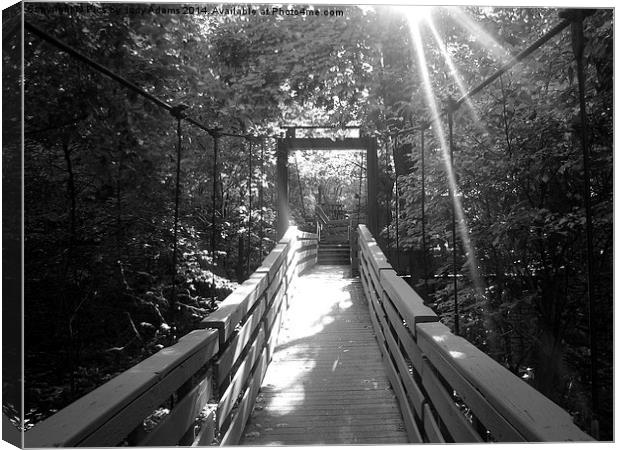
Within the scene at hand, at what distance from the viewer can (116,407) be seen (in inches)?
41.0

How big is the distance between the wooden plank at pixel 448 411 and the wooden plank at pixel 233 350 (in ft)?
2.69

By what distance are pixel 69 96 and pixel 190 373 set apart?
173 cm

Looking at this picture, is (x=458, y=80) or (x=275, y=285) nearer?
(x=458, y=80)

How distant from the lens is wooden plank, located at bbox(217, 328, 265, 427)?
6.52 feet

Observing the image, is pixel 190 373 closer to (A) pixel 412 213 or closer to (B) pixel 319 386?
(B) pixel 319 386

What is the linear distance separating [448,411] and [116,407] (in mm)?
1000

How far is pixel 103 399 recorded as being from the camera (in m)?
1.05

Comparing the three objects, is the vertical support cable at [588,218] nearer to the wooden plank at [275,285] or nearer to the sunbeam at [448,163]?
the sunbeam at [448,163]

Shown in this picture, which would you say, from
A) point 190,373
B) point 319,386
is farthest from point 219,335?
point 319,386

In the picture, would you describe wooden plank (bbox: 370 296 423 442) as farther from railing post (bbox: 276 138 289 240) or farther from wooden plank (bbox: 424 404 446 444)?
railing post (bbox: 276 138 289 240)

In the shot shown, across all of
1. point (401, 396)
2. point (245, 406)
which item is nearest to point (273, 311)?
point (245, 406)

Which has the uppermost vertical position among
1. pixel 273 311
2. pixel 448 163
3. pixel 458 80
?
pixel 458 80

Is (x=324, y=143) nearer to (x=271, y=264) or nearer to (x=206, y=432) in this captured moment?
(x=271, y=264)

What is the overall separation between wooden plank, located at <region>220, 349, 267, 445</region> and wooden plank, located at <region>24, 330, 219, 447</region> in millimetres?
715
